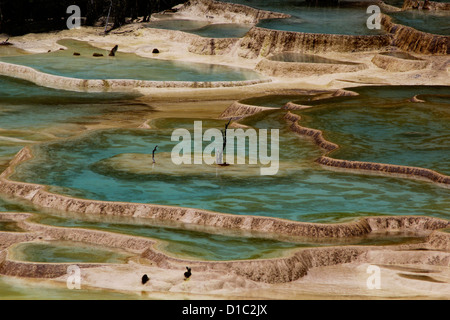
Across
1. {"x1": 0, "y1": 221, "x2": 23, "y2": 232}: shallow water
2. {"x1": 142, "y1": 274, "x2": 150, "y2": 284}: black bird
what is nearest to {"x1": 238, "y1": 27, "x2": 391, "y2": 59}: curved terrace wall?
{"x1": 0, "y1": 221, "x2": 23, "y2": 232}: shallow water

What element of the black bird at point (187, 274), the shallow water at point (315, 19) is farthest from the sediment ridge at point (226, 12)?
the black bird at point (187, 274)

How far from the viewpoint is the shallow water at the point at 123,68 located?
177ft

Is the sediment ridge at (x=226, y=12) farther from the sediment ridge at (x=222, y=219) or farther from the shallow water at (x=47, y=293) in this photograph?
the shallow water at (x=47, y=293)

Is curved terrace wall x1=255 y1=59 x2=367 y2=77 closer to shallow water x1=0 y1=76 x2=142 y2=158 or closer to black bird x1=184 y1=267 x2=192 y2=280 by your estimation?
shallow water x1=0 y1=76 x2=142 y2=158

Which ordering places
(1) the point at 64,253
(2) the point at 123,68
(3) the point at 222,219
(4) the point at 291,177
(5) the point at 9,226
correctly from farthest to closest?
(2) the point at 123,68 < (4) the point at 291,177 < (5) the point at 9,226 < (3) the point at 222,219 < (1) the point at 64,253

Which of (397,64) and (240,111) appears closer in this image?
(240,111)

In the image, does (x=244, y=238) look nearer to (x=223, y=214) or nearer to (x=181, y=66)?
(x=223, y=214)

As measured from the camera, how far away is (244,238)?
2234 centimetres

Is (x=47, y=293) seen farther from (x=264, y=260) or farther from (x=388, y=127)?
(x=388, y=127)

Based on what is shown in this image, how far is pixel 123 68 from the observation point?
5722 cm

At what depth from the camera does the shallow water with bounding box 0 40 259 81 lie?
54.0 m

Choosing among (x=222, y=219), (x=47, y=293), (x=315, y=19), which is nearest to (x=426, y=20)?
(x=315, y=19)

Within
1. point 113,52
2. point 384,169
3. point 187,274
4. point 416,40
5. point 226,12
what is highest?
point 187,274
